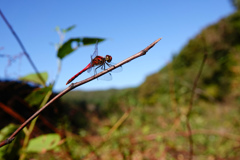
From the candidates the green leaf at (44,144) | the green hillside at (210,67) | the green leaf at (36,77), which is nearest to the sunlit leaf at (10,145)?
the green leaf at (44,144)

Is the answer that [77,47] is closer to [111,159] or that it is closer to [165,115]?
[111,159]

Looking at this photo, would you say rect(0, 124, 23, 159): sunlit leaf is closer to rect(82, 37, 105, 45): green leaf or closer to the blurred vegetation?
the blurred vegetation

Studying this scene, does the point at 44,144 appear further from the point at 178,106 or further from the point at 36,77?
the point at 178,106

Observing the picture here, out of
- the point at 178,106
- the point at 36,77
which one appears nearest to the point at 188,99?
the point at 178,106

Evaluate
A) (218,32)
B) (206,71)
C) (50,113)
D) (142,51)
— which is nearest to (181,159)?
(50,113)

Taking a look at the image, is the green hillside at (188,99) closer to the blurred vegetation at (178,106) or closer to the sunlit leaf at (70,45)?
the blurred vegetation at (178,106)
